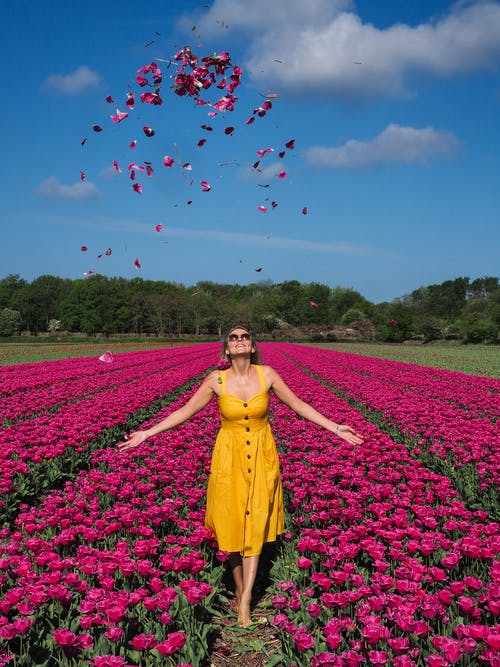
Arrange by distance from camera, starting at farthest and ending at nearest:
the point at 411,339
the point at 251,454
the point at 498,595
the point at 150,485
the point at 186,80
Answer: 1. the point at 411,339
2. the point at 150,485
3. the point at 186,80
4. the point at 251,454
5. the point at 498,595

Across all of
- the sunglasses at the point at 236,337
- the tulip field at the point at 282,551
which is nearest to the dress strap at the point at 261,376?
the sunglasses at the point at 236,337

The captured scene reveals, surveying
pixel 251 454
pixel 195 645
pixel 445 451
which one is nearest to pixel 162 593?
pixel 195 645

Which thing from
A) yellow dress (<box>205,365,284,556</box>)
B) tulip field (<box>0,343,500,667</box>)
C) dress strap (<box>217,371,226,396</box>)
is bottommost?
tulip field (<box>0,343,500,667</box>)

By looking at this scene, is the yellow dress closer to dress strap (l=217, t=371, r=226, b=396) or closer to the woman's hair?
dress strap (l=217, t=371, r=226, b=396)

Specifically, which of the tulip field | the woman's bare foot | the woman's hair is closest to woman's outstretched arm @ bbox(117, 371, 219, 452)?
the woman's hair

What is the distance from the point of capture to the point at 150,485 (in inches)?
221

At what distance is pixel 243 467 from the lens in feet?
13.5

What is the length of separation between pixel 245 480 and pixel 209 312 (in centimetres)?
9237

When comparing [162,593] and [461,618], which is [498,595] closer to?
[461,618]

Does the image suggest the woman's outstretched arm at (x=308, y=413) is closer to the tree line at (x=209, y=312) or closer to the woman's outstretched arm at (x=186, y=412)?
the woman's outstretched arm at (x=186, y=412)

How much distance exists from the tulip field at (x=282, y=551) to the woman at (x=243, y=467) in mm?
249

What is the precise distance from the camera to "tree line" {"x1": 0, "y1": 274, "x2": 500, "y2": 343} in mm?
82375

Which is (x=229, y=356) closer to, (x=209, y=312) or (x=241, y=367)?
(x=241, y=367)

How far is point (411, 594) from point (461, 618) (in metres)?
0.31
